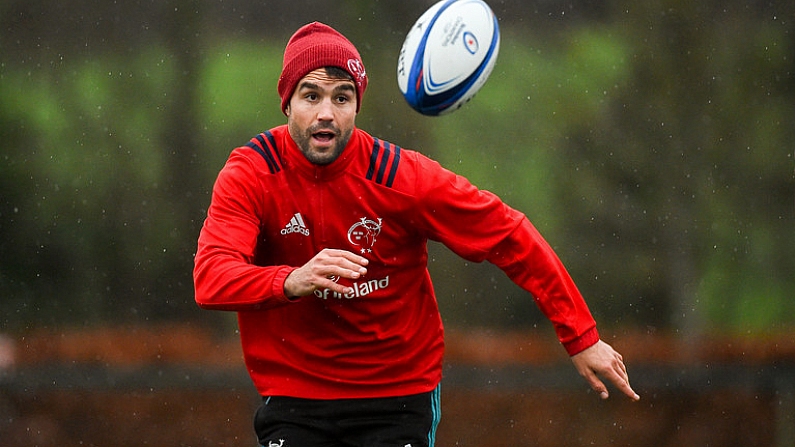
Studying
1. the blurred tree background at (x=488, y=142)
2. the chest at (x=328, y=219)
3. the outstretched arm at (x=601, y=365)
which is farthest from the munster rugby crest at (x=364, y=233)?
the blurred tree background at (x=488, y=142)

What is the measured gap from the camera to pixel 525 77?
27.8ft

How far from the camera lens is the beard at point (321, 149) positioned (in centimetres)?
335

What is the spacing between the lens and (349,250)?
3438 mm

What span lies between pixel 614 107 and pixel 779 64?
1.17 meters

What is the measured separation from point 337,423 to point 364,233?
574 millimetres

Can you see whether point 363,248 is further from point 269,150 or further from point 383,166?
point 269,150

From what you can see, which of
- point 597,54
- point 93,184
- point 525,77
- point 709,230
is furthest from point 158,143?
point 709,230

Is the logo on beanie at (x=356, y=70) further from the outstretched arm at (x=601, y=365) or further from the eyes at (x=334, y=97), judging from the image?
the outstretched arm at (x=601, y=365)

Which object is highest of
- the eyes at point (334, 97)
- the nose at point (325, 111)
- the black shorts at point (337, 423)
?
the eyes at point (334, 97)

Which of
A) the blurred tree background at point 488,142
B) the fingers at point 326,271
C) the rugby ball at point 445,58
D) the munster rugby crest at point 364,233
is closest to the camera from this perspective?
the fingers at point 326,271

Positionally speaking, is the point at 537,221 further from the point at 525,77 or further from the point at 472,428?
the point at 472,428

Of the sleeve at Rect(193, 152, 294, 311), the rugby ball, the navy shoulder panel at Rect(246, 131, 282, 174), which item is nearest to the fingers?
the sleeve at Rect(193, 152, 294, 311)

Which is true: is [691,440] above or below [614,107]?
below

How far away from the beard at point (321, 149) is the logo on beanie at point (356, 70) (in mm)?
183
